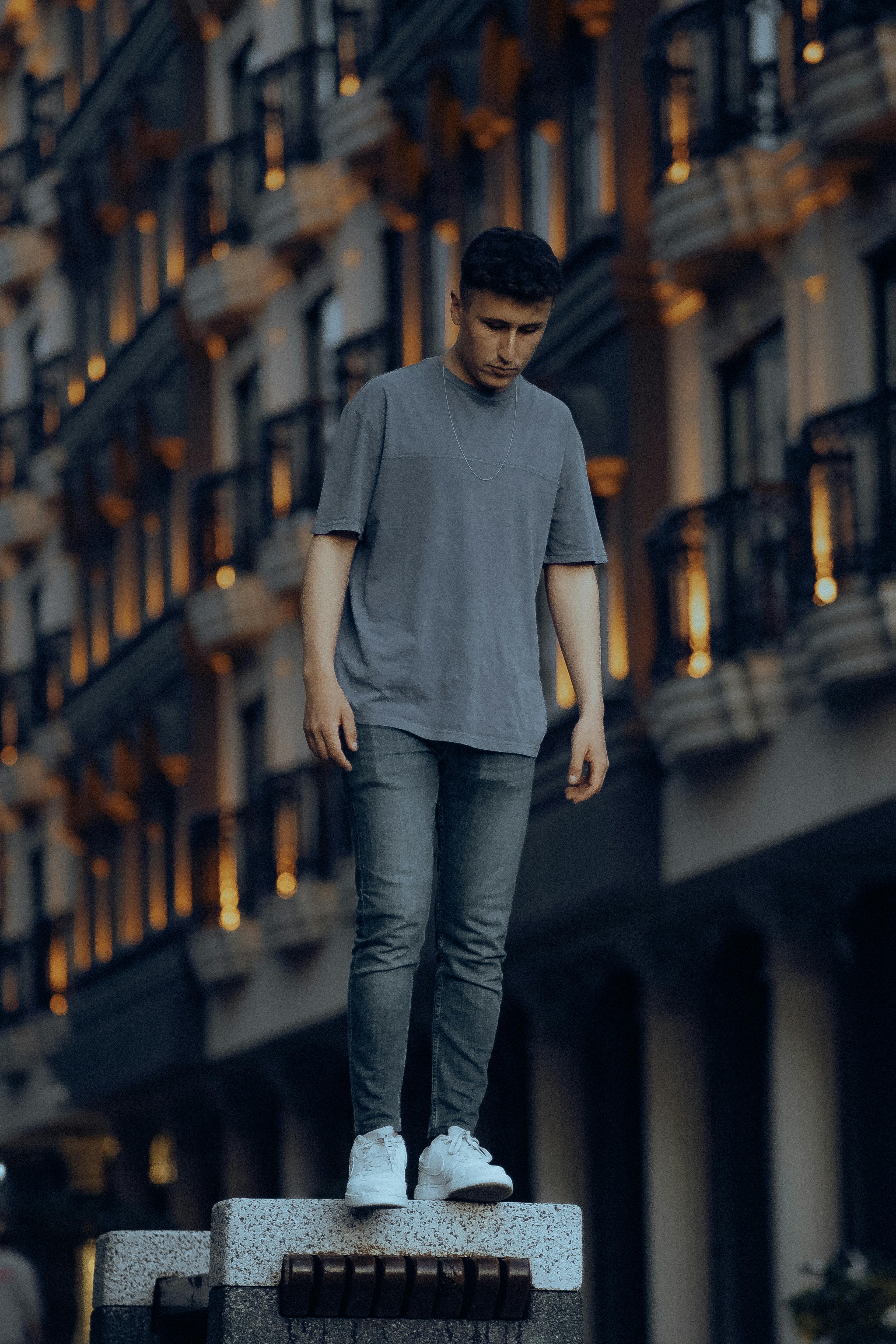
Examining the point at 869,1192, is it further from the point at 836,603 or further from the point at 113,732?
the point at 113,732

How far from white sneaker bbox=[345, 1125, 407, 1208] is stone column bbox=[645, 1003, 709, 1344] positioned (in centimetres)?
1423

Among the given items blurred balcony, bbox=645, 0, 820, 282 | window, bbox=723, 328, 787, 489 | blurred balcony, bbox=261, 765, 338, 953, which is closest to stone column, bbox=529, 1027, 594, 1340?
blurred balcony, bbox=261, 765, 338, 953

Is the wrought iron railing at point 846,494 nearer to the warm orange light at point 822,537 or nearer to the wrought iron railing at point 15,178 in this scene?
the warm orange light at point 822,537

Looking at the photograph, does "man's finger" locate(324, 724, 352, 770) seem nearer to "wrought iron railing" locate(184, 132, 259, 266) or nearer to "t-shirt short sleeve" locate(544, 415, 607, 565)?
"t-shirt short sleeve" locate(544, 415, 607, 565)

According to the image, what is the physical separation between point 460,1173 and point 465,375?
1.84 m

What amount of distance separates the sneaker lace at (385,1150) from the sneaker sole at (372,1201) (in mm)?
94

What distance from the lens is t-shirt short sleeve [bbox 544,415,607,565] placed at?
21.5 ft

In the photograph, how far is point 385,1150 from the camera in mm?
6023

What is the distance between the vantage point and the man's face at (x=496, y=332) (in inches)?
242

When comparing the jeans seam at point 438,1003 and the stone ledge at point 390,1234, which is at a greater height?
the jeans seam at point 438,1003

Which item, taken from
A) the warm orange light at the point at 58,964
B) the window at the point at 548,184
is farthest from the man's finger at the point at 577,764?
the warm orange light at the point at 58,964

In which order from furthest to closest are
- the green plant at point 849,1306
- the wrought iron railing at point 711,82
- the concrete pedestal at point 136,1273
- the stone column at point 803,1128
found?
the wrought iron railing at point 711,82
the stone column at point 803,1128
the green plant at point 849,1306
the concrete pedestal at point 136,1273

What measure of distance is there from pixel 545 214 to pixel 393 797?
641 inches

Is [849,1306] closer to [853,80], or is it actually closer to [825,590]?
[825,590]
